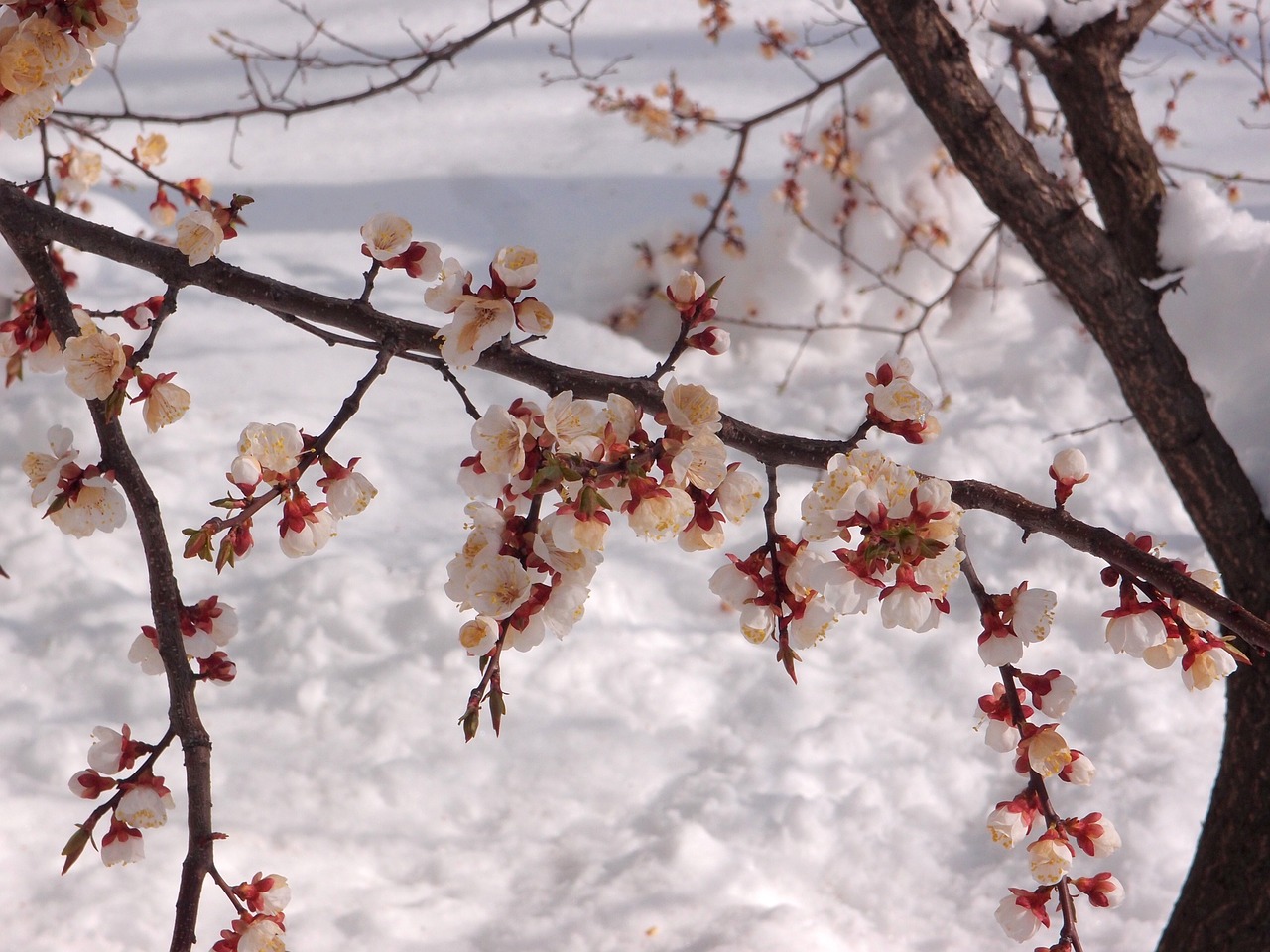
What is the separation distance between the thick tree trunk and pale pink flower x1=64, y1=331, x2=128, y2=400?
1.28 m

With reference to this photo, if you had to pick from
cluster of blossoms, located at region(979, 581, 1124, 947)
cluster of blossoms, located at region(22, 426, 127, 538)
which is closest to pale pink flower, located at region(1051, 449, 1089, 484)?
cluster of blossoms, located at region(979, 581, 1124, 947)

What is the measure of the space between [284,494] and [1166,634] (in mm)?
730

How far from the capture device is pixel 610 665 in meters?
2.16

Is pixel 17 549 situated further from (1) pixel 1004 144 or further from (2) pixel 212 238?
(1) pixel 1004 144

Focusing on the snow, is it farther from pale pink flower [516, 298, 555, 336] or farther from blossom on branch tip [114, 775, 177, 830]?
pale pink flower [516, 298, 555, 336]

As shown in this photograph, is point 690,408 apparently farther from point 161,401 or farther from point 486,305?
point 161,401

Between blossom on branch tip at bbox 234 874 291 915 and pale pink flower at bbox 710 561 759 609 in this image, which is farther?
blossom on branch tip at bbox 234 874 291 915

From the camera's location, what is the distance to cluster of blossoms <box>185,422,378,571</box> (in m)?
0.73

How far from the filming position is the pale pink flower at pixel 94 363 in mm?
781

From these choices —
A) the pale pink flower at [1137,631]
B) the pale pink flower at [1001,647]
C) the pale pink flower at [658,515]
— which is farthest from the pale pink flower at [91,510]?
the pale pink flower at [1137,631]

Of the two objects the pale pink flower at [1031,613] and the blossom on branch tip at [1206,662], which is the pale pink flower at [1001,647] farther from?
the blossom on branch tip at [1206,662]

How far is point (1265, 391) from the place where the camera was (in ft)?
5.14

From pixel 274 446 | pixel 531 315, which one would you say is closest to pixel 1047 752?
pixel 531 315

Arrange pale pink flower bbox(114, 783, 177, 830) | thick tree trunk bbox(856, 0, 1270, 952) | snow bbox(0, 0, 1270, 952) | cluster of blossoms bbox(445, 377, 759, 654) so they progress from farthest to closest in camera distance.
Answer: snow bbox(0, 0, 1270, 952) < thick tree trunk bbox(856, 0, 1270, 952) < pale pink flower bbox(114, 783, 177, 830) < cluster of blossoms bbox(445, 377, 759, 654)
